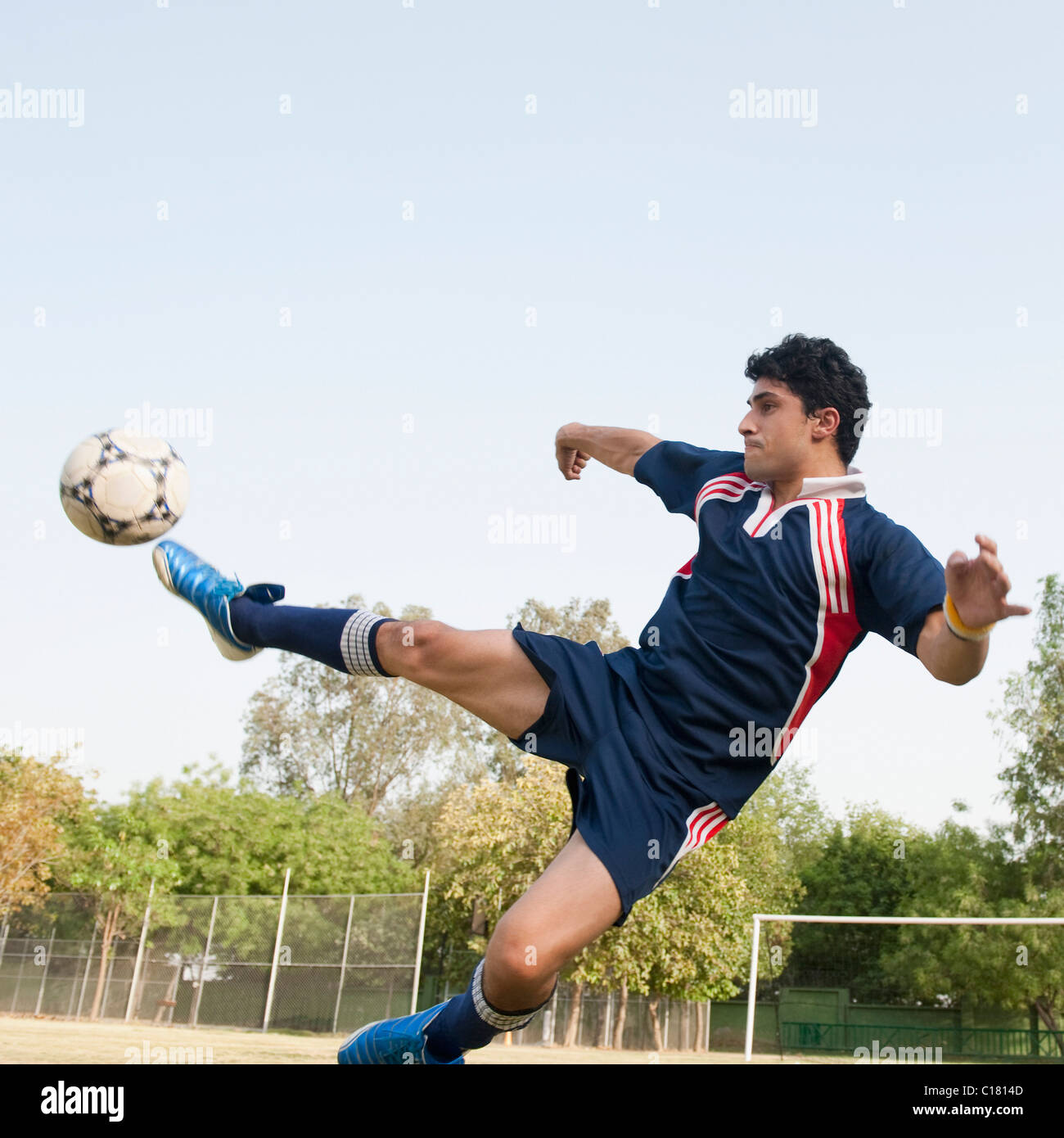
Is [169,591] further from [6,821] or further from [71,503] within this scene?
[6,821]

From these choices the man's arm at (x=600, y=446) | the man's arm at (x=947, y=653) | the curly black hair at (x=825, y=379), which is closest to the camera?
the man's arm at (x=947, y=653)

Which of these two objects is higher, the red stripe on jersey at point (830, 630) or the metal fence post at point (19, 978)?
the red stripe on jersey at point (830, 630)

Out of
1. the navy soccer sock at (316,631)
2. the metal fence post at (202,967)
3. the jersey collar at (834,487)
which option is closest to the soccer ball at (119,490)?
the navy soccer sock at (316,631)

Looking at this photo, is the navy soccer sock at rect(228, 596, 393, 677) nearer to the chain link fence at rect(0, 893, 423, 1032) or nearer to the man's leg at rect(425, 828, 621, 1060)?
the man's leg at rect(425, 828, 621, 1060)

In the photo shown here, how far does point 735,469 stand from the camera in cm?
421

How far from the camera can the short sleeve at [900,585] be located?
3336mm

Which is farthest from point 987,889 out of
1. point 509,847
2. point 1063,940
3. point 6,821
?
point 6,821

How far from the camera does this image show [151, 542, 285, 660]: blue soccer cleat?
3.81 meters

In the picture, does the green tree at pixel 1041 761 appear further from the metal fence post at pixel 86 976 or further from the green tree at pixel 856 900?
the metal fence post at pixel 86 976

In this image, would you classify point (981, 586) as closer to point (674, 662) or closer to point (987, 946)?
point (674, 662)

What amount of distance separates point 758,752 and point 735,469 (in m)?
1.15

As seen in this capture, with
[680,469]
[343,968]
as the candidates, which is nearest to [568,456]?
[680,469]

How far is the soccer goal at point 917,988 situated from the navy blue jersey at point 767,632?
58.5 ft
